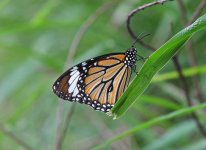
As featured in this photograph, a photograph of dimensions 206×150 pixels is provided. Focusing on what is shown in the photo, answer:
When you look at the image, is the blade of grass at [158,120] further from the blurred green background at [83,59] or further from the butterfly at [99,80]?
the blurred green background at [83,59]

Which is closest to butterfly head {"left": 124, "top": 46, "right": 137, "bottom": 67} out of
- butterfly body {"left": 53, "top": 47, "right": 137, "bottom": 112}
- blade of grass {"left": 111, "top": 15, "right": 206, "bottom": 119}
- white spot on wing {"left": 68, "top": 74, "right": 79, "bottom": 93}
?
butterfly body {"left": 53, "top": 47, "right": 137, "bottom": 112}

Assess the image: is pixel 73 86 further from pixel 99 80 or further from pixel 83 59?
pixel 83 59

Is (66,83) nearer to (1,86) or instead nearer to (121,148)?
(121,148)

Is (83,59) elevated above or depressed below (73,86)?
above

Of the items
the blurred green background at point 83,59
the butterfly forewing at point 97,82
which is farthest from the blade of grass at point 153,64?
the blurred green background at point 83,59

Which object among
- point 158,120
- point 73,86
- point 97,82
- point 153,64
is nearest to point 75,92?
point 73,86

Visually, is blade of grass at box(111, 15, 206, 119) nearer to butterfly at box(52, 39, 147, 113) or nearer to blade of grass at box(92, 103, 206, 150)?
blade of grass at box(92, 103, 206, 150)
